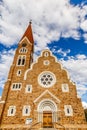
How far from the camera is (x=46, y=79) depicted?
23.8 m

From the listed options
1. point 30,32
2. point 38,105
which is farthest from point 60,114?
point 30,32

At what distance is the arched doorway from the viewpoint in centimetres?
1992

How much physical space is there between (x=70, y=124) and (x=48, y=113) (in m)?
3.67

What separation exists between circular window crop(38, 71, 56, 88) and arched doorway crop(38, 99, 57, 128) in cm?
293

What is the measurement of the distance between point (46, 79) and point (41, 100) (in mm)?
4043

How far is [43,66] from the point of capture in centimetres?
2525

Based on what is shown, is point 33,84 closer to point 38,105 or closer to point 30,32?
point 38,105

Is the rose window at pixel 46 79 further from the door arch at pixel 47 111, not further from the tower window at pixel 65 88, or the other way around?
the door arch at pixel 47 111

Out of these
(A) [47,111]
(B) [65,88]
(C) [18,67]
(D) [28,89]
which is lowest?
(A) [47,111]

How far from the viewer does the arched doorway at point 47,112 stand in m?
19.9

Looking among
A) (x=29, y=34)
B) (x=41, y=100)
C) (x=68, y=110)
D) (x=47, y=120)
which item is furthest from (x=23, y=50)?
(x=68, y=110)

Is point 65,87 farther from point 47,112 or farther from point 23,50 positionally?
point 23,50

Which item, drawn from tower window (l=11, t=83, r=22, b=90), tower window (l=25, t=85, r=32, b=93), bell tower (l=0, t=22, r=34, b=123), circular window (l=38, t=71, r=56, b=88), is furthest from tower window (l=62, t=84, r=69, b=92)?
tower window (l=11, t=83, r=22, b=90)

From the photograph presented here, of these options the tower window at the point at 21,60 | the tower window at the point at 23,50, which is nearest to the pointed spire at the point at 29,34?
the tower window at the point at 23,50
